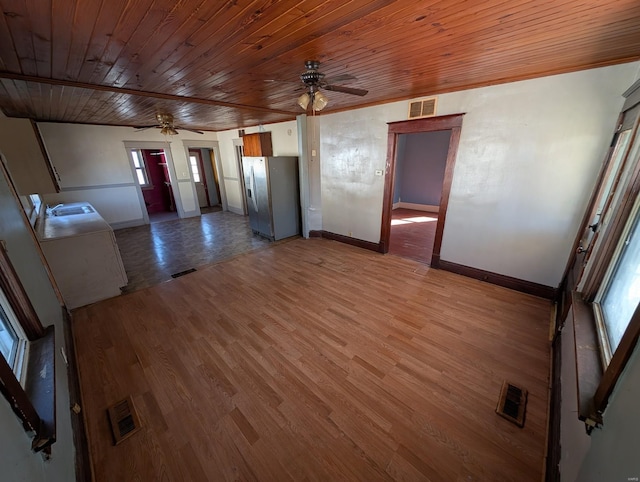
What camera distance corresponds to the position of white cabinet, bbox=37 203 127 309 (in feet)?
9.10

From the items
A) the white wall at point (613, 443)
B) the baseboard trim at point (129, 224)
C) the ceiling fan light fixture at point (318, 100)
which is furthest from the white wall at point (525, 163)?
the baseboard trim at point (129, 224)

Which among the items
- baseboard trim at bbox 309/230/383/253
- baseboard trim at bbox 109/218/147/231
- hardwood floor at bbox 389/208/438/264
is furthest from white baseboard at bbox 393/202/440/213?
baseboard trim at bbox 109/218/147/231

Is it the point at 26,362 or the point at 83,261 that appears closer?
the point at 26,362

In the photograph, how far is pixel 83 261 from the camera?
9.69ft

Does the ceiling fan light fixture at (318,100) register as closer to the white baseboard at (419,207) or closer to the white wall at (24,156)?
the white wall at (24,156)

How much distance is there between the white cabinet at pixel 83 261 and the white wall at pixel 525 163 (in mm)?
4270

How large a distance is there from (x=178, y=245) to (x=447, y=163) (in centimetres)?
522

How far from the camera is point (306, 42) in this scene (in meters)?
1.81

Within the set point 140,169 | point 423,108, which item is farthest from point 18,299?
point 140,169

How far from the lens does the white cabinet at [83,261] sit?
2773 mm

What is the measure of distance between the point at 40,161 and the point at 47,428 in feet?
9.92

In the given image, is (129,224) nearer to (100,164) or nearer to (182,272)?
(100,164)

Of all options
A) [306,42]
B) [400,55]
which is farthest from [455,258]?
[306,42]

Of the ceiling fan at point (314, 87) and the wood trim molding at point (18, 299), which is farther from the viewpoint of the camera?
the ceiling fan at point (314, 87)
